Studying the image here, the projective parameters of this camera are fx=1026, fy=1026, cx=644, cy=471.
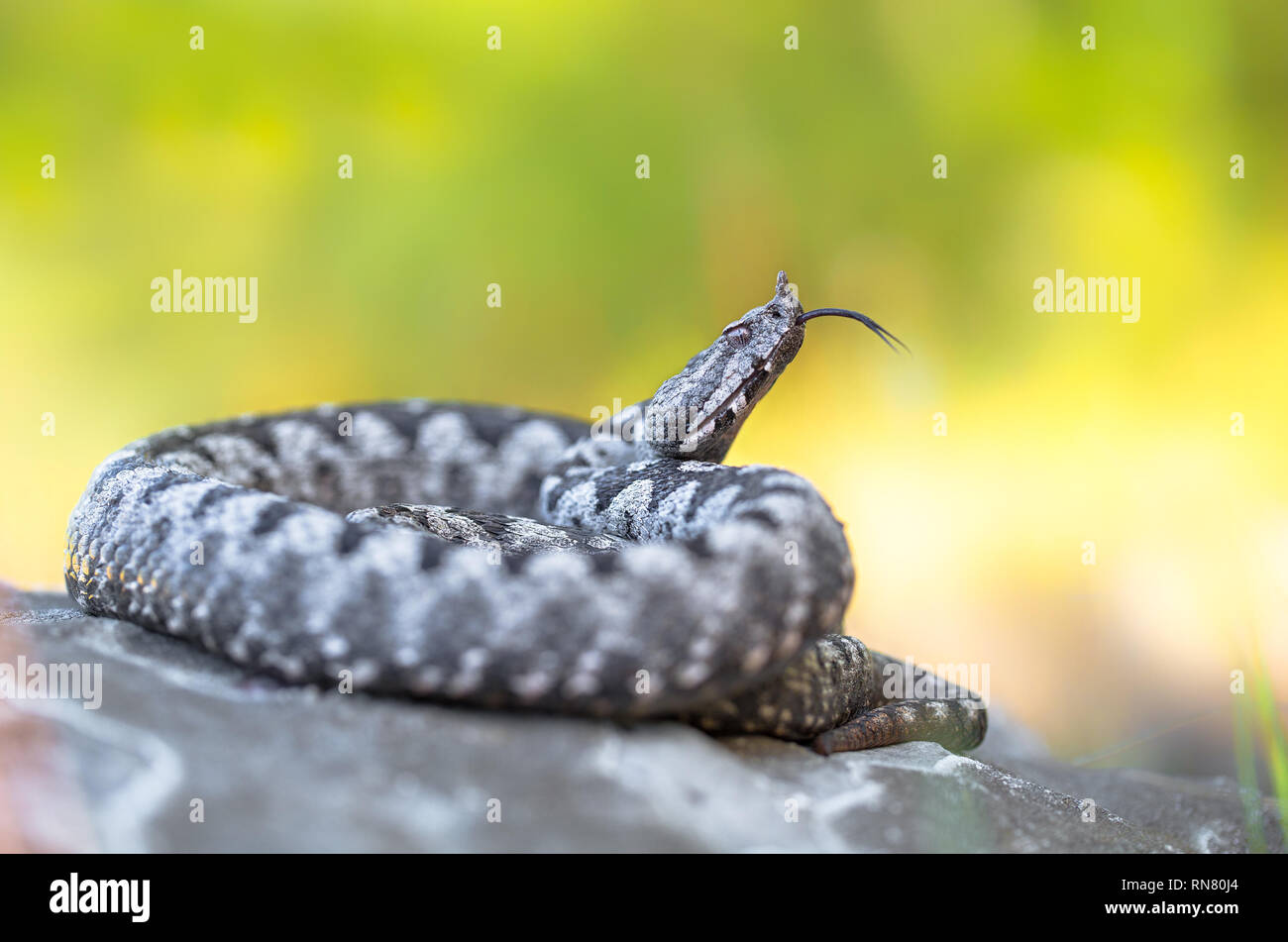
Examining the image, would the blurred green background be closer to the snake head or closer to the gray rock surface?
the snake head

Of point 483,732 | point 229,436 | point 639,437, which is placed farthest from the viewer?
point 229,436
